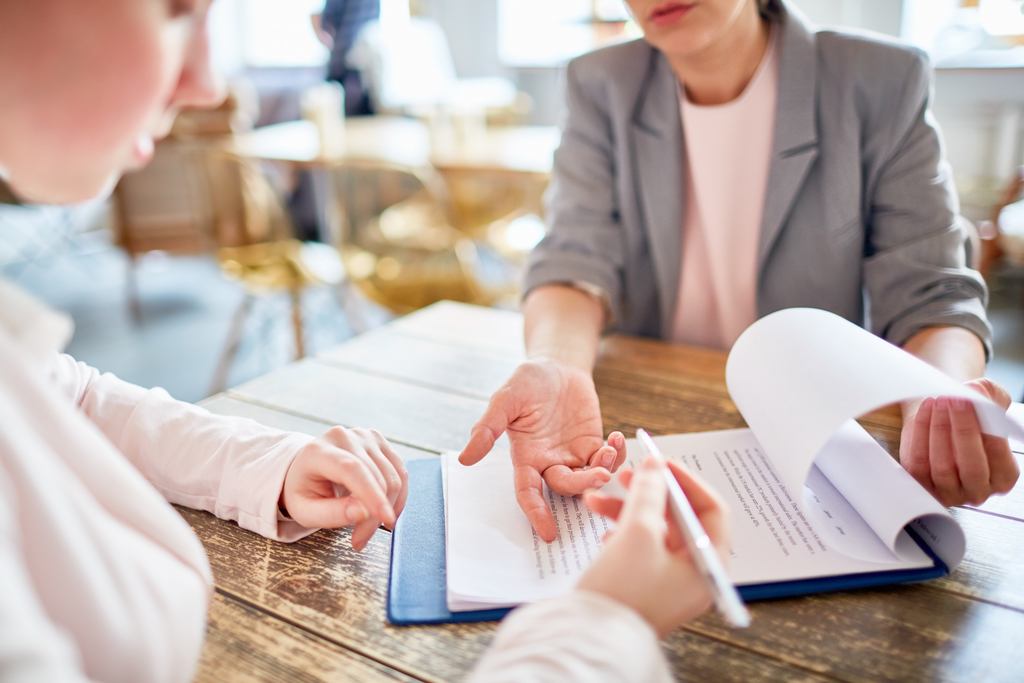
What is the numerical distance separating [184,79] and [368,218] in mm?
2098

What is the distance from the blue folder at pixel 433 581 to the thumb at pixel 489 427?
0.21ft

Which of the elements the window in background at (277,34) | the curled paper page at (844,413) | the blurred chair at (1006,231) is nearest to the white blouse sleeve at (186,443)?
the curled paper page at (844,413)

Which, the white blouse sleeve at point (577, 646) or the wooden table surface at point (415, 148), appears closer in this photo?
the white blouse sleeve at point (577, 646)

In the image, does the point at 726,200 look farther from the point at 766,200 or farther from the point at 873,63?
the point at 873,63

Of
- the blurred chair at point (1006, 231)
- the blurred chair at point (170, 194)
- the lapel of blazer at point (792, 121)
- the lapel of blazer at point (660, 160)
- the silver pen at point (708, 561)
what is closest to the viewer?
the silver pen at point (708, 561)

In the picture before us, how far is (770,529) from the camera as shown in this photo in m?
0.66

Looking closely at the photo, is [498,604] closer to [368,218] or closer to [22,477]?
[22,477]

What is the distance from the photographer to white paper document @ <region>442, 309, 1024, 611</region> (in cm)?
61

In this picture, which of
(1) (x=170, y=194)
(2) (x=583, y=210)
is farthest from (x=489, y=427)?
(1) (x=170, y=194)

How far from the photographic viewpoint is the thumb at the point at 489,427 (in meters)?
0.73

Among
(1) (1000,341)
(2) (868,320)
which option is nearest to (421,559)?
(2) (868,320)

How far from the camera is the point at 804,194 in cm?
121

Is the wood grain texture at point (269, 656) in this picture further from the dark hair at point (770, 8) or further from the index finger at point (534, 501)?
the dark hair at point (770, 8)

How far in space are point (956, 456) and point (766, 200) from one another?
581mm
